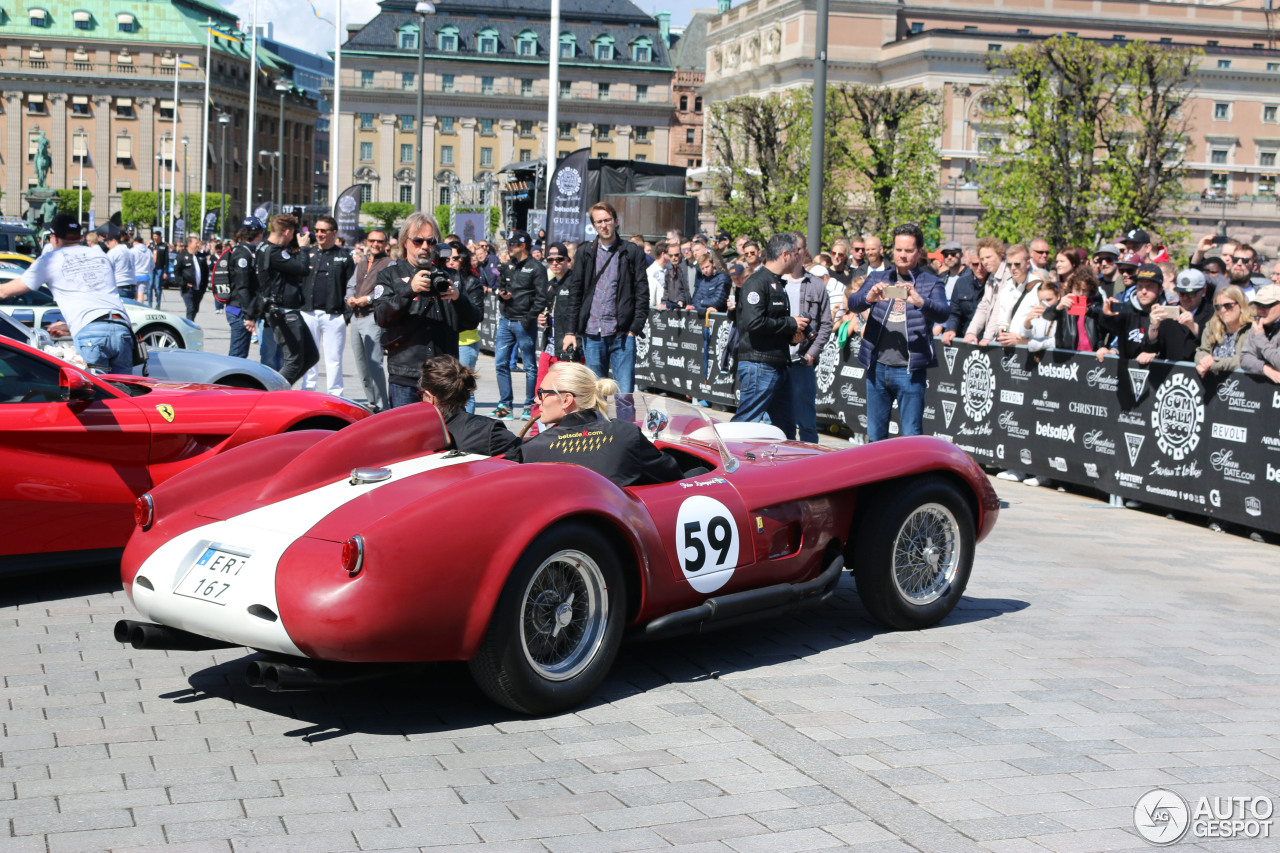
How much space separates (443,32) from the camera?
4742 inches

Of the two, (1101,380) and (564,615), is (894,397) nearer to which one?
(1101,380)

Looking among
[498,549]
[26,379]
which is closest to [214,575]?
[498,549]

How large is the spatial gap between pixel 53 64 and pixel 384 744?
12740 centimetres

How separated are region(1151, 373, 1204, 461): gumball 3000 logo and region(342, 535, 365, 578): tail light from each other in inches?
294

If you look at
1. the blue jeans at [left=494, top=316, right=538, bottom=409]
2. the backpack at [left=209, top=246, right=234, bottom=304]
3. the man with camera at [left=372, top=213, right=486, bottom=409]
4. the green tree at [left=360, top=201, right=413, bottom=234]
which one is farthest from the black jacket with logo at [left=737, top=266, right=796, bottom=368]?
the green tree at [left=360, top=201, right=413, bottom=234]

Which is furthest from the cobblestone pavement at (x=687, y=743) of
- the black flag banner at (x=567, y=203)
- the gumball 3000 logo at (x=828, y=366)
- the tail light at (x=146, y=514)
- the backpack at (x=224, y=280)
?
the black flag banner at (x=567, y=203)

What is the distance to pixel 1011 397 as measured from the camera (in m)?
11.9

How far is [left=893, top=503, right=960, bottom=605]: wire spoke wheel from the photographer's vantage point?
20.5 feet

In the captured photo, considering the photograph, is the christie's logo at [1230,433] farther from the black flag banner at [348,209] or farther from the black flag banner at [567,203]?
the black flag banner at [348,209]

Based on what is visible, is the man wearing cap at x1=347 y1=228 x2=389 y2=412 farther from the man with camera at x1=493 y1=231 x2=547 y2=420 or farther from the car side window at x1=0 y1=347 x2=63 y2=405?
the car side window at x1=0 y1=347 x2=63 y2=405

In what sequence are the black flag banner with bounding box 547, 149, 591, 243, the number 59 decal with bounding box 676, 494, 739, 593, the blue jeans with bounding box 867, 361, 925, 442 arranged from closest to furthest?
the number 59 decal with bounding box 676, 494, 739, 593, the blue jeans with bounding box 867, 361, 925, 442, the black flag banner with bounding box 547, 149, 591, 243

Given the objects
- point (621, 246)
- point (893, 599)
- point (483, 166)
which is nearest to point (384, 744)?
point (893, 599)

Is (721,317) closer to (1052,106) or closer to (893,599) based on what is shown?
(893,599)

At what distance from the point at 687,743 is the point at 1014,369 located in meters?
8.00
